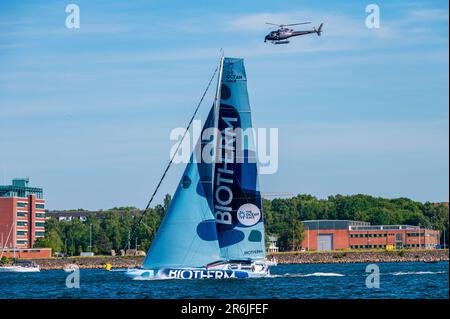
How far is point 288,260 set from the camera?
14925cm

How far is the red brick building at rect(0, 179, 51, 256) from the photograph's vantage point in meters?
161

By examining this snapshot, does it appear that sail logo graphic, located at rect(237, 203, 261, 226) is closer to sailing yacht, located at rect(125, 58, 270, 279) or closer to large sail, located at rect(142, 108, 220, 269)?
sailing yacht, located at rect(125, 58, 270, 279)

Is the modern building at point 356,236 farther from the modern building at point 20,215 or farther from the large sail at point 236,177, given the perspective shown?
the large sail at point 236,177

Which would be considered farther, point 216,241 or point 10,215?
point 10,215

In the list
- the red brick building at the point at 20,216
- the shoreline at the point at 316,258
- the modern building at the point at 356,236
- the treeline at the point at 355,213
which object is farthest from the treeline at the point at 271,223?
the shoreline at the point at 316,258

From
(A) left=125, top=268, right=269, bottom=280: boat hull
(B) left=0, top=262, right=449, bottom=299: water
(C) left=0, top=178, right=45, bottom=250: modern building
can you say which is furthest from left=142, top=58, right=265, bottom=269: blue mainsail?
(C) left=0, top=178, right=45, bottom=250: modern building

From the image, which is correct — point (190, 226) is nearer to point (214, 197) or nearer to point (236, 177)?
point (214, 197)

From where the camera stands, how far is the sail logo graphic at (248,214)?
199ft

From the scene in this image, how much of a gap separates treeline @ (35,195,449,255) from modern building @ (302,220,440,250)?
13.9ft

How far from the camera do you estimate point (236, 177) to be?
60000 millimetres

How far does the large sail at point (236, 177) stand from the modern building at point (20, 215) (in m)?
95.9
